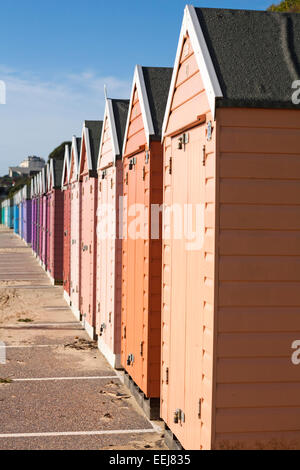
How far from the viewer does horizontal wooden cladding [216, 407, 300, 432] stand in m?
4.66

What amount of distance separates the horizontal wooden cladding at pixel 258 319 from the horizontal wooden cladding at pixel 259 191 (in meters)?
0.82

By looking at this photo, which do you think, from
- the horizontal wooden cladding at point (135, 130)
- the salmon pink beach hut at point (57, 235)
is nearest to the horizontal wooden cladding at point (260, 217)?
the horizontal wooden cladding at point (135, 130)

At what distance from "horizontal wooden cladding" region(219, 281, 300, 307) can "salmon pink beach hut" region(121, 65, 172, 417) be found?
2452 mm

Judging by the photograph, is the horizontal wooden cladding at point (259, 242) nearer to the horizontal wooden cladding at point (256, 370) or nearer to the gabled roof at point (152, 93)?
the horizontal wooden cladding at point (256, 370)

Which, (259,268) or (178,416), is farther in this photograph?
(178,416)

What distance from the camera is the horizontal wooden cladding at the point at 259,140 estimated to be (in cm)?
459

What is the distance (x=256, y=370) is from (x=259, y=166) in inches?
61.1

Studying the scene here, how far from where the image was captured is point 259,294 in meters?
4.66

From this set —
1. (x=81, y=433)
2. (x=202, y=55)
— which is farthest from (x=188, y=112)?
(x=81, y=433)

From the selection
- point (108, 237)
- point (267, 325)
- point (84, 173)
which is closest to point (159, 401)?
point (267, 325)

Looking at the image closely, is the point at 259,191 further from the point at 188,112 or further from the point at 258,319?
the point at 188,112

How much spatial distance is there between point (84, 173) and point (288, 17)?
8217 millimetres
